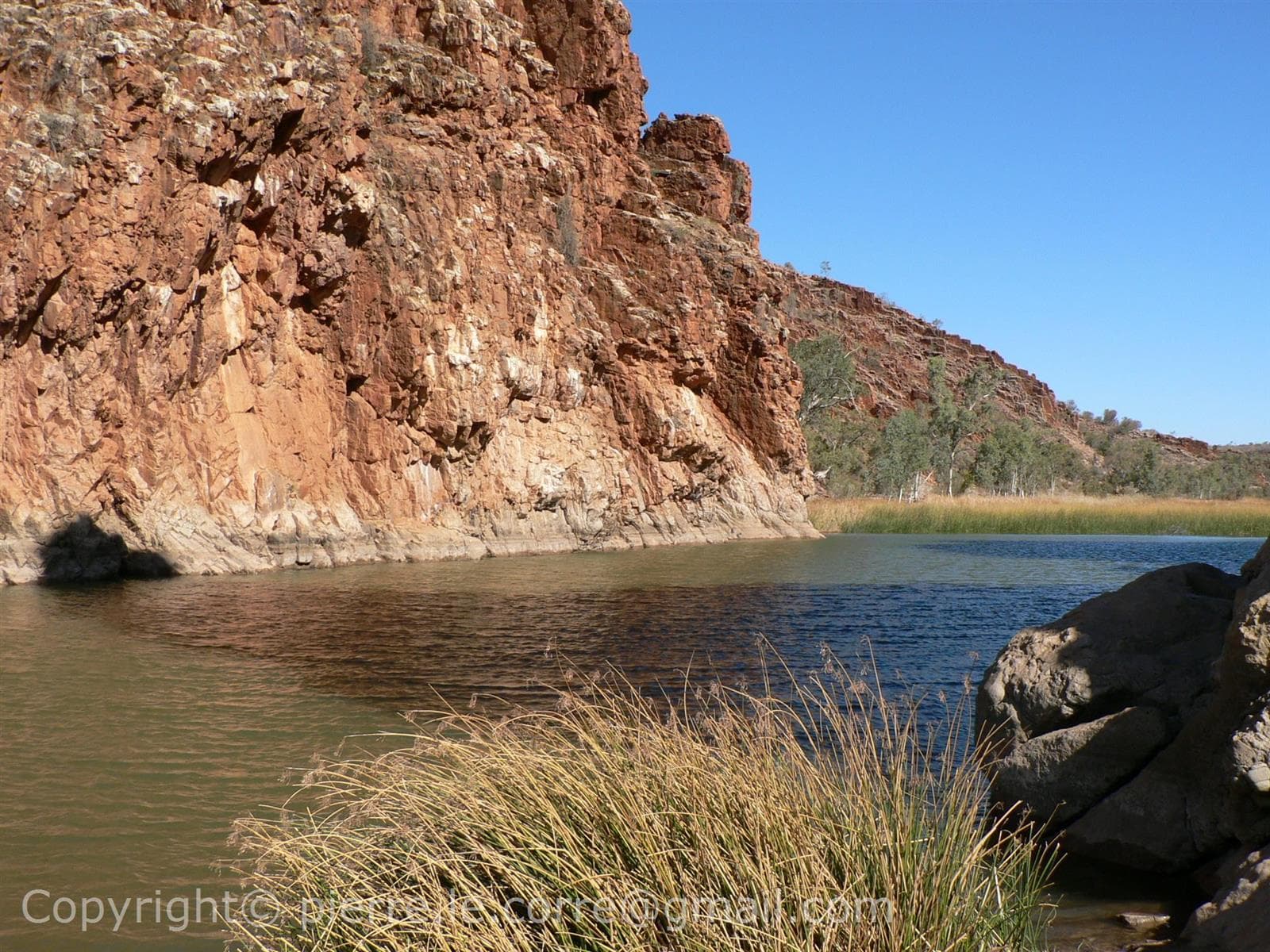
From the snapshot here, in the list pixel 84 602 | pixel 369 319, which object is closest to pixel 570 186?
pixel 369 319

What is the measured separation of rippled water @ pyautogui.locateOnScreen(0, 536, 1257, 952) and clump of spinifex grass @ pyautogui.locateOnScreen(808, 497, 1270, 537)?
21.6 metres

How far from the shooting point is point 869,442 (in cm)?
8762

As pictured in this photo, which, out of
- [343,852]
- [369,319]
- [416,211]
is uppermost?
[416,211]

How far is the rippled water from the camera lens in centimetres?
680

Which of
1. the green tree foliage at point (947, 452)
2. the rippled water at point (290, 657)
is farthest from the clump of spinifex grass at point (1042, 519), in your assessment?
the rippled water at point (290, 657)

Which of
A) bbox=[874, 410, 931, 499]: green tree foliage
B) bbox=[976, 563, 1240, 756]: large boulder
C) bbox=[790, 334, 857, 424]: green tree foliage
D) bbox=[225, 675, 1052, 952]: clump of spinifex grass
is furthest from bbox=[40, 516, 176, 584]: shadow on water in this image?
bbox=[874, 410, 931, 499]: green tree foliage

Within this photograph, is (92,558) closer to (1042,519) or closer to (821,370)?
(1042,519)

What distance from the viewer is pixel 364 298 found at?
32.6 m

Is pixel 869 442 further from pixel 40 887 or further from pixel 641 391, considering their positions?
pixel 40 887

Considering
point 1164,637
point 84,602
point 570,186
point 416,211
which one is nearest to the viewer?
point 1164,637

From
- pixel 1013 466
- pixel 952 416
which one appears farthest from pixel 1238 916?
pixel 1013 466

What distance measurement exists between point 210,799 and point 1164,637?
282 inches

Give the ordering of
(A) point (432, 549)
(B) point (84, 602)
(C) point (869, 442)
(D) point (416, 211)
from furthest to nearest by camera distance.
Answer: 1. (C) point (869, 442)
2. (D) point (416, 211)
3. (A) point (432, 549)
4. (B) point (84, 602)

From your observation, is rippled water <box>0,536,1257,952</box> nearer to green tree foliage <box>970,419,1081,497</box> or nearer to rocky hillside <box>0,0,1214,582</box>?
rocky hillside <box>0,0,1214,582</box>
